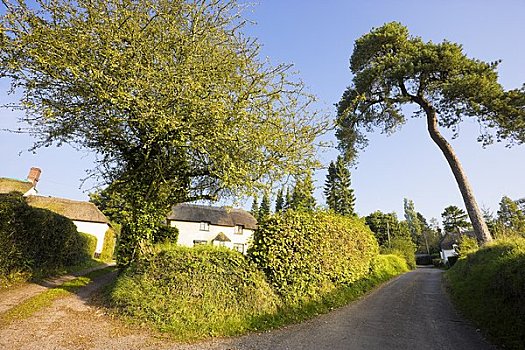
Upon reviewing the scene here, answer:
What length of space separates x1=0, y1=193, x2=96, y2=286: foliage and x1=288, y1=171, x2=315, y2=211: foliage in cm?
1025

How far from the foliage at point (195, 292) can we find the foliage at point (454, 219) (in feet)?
236

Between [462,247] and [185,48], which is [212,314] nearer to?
[185,48]

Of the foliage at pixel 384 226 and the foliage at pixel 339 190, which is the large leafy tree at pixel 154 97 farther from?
the foliage at pixel 384 226

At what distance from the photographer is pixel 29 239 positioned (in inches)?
452

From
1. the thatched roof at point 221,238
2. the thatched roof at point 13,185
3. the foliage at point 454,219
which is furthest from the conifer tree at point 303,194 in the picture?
the foliage at point 454,219

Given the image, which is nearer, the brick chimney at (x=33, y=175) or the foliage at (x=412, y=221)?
the brick chimney at (x=33, y=175)

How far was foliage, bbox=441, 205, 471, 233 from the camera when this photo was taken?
6454 cm

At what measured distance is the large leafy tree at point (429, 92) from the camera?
12391 millimetres

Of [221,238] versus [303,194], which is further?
[221,238]

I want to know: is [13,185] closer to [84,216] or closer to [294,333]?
[84,216]

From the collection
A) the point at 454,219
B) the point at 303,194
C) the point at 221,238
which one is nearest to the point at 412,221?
the point at 454,219

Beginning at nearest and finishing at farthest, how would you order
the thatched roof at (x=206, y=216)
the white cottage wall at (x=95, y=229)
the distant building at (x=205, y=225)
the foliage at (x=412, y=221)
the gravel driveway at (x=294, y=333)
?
1. the gravel driveway at (x=294, y=333)
2. the white cottage wall at (x=95, y=229)
3. the distant building at (x=205, y=225)
4. the thatched roof at (x=206, y=216)
5. the foliage at (x=412, y=221)

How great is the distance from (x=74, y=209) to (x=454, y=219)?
74.6 m

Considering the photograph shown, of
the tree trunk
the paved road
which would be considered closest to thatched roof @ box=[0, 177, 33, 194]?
the paved road
